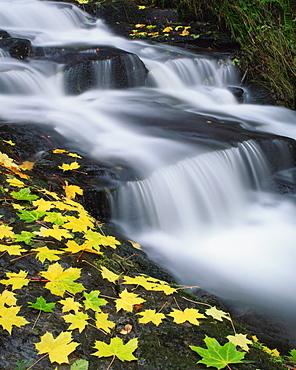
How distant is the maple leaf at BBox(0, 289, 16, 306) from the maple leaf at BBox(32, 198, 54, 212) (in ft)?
2.81

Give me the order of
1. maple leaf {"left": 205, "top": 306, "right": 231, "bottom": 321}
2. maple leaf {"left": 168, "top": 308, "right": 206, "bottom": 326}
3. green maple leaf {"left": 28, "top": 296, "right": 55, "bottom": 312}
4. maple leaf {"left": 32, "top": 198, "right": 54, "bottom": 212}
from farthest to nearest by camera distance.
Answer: maple leaf {"left": 32, "top": 198, "right": 54, "bottom": 212}, maple leaf {"left": 205, "top": 306, "right": 231, "bottom": 321}, maple leaf {"left": 168, "top": 308, "right": 206, "bottom": 326}, green maple leaf {"left": 28, "top": 296, "right": 55, "bottom": 312}

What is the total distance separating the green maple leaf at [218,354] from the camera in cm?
144

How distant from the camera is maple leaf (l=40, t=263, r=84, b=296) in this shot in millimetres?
1740

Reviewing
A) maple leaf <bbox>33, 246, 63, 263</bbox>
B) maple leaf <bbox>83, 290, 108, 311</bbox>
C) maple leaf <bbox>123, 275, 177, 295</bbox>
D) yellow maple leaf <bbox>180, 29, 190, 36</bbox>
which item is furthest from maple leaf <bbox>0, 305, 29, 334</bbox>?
yellow maple leaf <bbox>180, 29, 190, 36</bbox>

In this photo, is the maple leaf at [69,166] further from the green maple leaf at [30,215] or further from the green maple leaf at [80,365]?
the green maple leaf at [80,365]

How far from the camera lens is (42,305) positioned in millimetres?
1609

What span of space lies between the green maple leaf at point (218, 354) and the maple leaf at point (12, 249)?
967 millimetres

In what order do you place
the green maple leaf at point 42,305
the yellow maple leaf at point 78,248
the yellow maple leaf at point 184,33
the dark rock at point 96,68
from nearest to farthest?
the green maple leaf at point 42,305 < the yellow maple leaf at point 78,248 < the dark rock at point 96,68 < the yellow maple leaf at point 184,33

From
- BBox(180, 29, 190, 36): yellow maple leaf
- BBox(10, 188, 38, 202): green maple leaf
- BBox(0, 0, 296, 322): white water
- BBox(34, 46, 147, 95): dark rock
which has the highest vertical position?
BBox(180, 29, 190, 36): yellow maple leaf

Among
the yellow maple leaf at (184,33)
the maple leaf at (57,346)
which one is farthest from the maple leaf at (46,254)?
the yellow maple leaf at (184,33)

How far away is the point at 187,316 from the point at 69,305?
534 mm

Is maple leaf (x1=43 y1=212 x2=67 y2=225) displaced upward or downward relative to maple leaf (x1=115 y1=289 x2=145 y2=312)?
upward

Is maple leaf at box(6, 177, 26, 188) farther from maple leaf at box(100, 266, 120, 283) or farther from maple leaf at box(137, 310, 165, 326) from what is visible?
maple leaf at box(137, 310, 165, 326)

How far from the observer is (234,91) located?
296 inches
